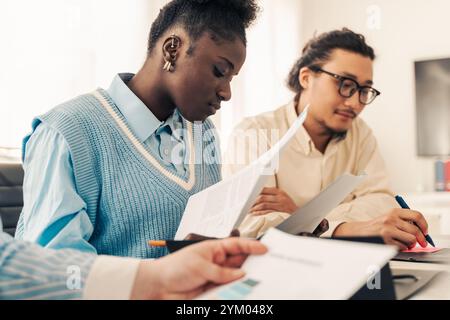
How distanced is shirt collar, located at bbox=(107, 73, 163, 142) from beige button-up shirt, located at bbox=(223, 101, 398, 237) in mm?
649

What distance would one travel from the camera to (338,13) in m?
3.62

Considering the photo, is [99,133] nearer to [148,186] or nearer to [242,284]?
[148,186]

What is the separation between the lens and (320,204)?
72 cm

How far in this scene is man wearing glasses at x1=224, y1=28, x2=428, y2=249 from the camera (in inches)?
62.8

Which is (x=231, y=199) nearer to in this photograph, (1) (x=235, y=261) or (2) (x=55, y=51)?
(1) (x=235, y=261)

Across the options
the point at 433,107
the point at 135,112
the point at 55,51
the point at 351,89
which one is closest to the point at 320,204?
the point at 135,112

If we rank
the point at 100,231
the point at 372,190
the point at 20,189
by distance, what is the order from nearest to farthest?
1. the point at 100,231
2. the point at 20,189
3. the point at 372,190

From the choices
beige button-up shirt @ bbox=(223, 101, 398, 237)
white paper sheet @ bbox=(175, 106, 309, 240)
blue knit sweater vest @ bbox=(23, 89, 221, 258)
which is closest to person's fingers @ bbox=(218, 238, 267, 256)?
white paper sheet @ bbox=(175, 106, 309, 240)

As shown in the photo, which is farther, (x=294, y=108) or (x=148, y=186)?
(x=294, y=108)

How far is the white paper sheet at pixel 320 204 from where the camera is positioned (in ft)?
2.29

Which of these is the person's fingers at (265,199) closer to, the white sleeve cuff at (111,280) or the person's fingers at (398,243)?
Result: the person's fingers at (398,243)

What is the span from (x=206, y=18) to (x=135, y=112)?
224mm

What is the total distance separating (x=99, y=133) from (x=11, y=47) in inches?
38.1
